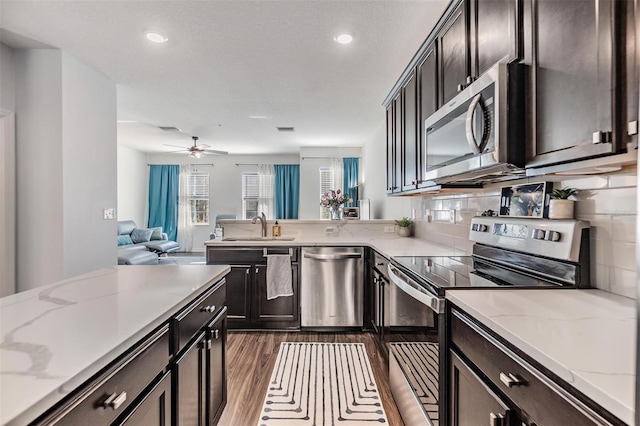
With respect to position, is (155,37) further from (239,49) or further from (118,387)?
(118,387)

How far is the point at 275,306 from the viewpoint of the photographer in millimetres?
3256

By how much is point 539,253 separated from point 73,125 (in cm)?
366

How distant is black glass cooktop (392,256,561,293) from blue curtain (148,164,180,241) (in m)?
7.86

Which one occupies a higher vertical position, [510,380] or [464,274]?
[464,274]

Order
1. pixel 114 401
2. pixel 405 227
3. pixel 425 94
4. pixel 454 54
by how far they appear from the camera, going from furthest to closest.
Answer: pixel 405 227, pixel 425 94, pixel 454 54, pixel 114 401

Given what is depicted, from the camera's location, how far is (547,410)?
2.37 ft

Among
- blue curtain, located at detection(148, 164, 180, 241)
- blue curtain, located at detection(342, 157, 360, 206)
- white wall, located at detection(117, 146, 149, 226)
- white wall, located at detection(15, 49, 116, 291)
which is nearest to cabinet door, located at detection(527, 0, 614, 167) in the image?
white wall, located at detection(15, 49, 116, 291)

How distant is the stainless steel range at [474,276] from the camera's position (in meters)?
1.27

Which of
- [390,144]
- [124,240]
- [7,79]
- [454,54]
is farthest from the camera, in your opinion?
[124,240]

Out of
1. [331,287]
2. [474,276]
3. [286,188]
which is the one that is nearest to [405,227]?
[331,287]

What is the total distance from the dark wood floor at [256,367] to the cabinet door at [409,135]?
1443 mm

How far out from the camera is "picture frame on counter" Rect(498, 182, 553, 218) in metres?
1.44

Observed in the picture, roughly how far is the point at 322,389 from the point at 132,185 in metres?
7.76

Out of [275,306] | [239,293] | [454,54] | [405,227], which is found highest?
[454,54]
